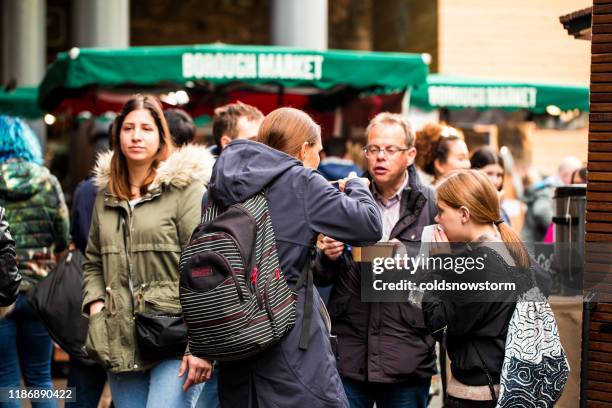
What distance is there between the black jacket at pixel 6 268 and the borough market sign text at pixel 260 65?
4.65 meters

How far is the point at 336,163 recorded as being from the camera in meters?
8.33

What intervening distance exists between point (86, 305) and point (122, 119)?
904 millimetres

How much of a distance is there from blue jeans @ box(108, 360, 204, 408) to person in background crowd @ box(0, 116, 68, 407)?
1.34 metres

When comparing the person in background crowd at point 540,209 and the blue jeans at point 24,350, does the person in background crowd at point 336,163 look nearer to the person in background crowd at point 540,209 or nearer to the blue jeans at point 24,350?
the person in background crowd at point 540,209

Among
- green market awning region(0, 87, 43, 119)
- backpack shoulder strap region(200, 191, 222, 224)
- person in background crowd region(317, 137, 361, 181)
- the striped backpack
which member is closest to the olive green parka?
backpack shoulder strap region(200, 191, 222, 224)

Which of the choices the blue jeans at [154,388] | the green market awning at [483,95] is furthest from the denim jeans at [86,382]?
the green market awning at [483,95]

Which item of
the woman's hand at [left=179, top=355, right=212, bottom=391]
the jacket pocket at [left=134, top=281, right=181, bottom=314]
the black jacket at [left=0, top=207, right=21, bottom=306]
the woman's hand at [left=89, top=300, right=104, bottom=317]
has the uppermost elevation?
the black jacket at [left=0, top=207, right=21, bottom=306]

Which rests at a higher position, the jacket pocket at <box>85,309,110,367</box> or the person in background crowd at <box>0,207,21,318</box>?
the person in background crowd at <box>0,207,21,318</box>

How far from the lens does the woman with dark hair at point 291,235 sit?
3.63m

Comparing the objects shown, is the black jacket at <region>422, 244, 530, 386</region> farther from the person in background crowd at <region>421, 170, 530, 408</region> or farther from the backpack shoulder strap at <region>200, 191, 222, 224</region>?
the backpack shoulder strap at <region>200, 191, 222, 224</region>

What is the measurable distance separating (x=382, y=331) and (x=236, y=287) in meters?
1.25

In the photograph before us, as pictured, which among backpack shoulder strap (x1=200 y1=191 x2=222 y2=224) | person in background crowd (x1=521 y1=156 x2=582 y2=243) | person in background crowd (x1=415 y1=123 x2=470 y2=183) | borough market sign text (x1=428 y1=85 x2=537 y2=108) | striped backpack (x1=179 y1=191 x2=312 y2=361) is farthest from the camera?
borough market sign text (x1=428 y1=85 x2=537 y2=108)

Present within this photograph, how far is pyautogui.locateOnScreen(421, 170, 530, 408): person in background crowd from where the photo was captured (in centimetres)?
387

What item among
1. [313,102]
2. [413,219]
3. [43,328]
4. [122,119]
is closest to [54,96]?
[313,102]
